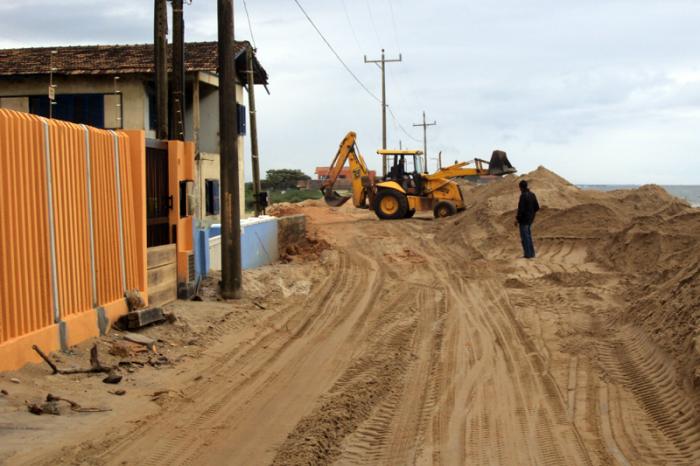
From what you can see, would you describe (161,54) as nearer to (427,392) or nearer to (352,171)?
(427,392)

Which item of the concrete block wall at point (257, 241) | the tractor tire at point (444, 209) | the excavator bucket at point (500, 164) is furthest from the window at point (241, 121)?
the excavator bucket at point (500, 164)

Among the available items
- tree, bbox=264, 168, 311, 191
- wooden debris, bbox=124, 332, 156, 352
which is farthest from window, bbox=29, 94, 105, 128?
tree, bbox=264, 168, 311, 191

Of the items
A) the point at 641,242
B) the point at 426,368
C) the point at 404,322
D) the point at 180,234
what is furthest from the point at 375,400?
the point at 641,242

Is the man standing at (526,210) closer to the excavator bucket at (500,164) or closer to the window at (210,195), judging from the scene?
the window at (210,195)

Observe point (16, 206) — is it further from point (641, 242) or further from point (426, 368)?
point (641, 242)

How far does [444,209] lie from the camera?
34.5 m

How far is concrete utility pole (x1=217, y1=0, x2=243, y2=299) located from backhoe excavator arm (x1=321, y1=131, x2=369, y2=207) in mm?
20060

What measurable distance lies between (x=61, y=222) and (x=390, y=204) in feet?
82.4

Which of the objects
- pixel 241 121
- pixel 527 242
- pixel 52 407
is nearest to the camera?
pixel 52 407

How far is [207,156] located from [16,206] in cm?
1806

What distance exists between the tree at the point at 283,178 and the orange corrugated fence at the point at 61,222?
72.0m

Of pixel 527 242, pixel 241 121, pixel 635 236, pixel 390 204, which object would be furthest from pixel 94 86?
pixel 635 236

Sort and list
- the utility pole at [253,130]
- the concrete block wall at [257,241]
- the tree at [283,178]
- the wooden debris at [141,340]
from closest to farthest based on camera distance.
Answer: the wooden debris at [141,340]
the concrete block wall at [257,241]
the utility pole at [253,130]
the tree at [283,178]

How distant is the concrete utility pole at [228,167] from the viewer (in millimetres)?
14328
